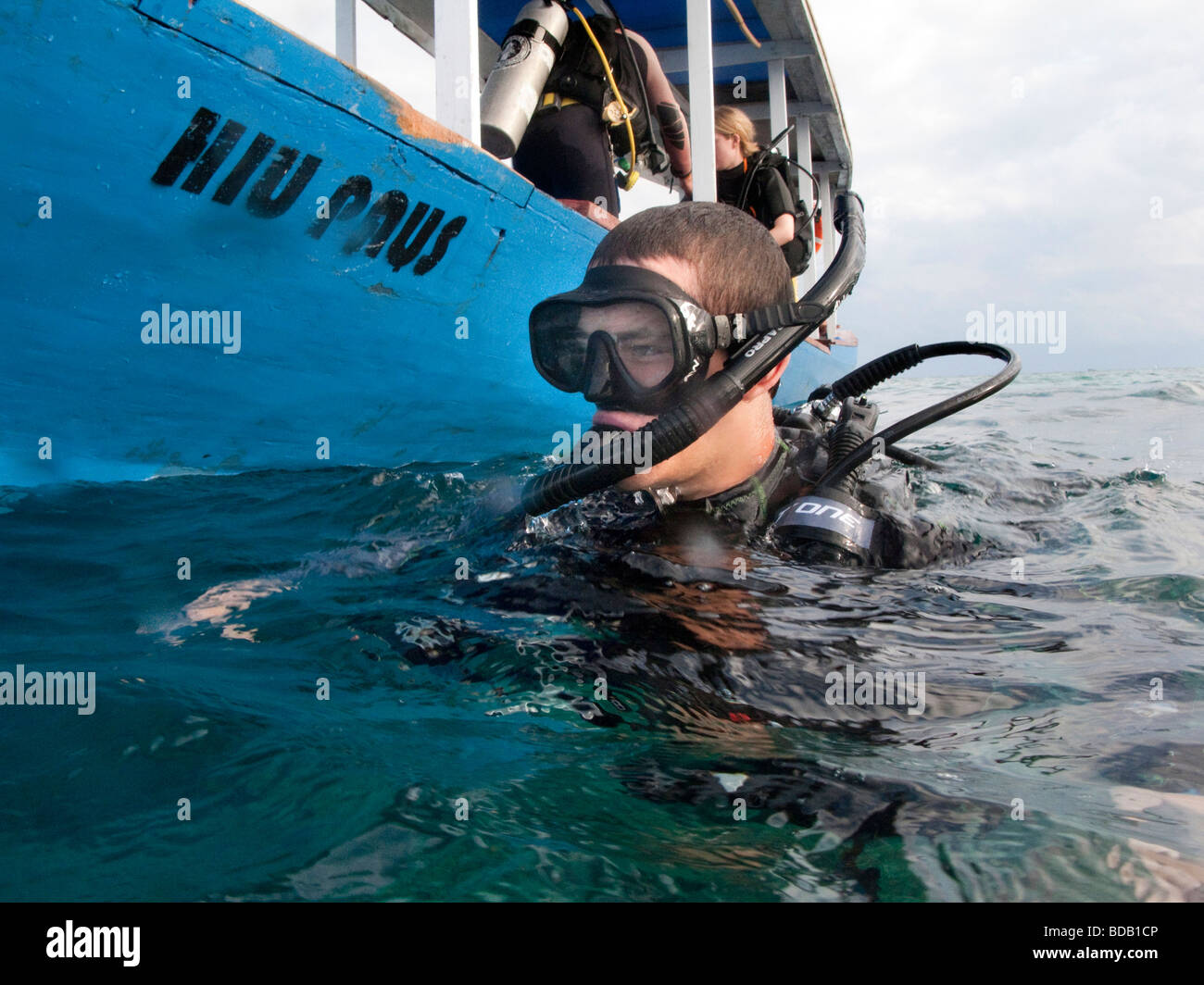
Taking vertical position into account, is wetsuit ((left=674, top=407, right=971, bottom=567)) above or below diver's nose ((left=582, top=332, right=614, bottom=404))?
below

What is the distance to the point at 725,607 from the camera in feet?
5.63

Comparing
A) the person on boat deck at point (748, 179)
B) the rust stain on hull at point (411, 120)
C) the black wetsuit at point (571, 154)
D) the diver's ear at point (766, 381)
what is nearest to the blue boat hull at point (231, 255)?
the rust stain on hull at point (411, 120)

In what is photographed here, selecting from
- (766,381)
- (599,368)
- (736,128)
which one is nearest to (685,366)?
(599,368)

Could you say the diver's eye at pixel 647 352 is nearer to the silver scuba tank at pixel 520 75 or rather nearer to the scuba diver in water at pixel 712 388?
the scuba diver in water at pixel 712 388

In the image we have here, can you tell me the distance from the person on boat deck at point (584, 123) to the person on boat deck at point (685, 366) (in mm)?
2243

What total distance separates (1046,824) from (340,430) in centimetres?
277

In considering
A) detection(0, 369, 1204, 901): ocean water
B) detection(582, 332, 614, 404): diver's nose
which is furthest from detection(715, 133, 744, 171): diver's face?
detection(582, 332, 614, 404): diver's nose

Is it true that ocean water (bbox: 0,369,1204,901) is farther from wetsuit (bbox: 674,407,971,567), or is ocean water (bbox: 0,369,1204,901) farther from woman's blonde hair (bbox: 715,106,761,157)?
woman's blonde hair (bbox: 715,106,761,157)

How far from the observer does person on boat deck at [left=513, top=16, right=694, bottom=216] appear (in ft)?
13.3

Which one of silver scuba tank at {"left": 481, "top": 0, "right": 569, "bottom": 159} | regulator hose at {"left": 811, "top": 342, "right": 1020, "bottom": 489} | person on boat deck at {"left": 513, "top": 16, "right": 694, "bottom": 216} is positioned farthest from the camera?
person on boat deck at {"left": 513, "top": 16, "right": 694, "bottom": 216}

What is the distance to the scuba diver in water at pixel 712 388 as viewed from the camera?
186 cm

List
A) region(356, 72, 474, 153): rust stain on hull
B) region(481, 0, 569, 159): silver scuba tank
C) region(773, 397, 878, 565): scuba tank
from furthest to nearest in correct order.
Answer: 1. region(481, 0, 569, 159): silver scuba tank
2. region(356, 72, 474, 153): rust stain on hull
3. region(773, 397, 878, 565): scuba tank

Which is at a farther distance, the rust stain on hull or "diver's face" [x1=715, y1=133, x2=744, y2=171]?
"diver's face" [x1=715, y1=133, x2=744, y2=171]
